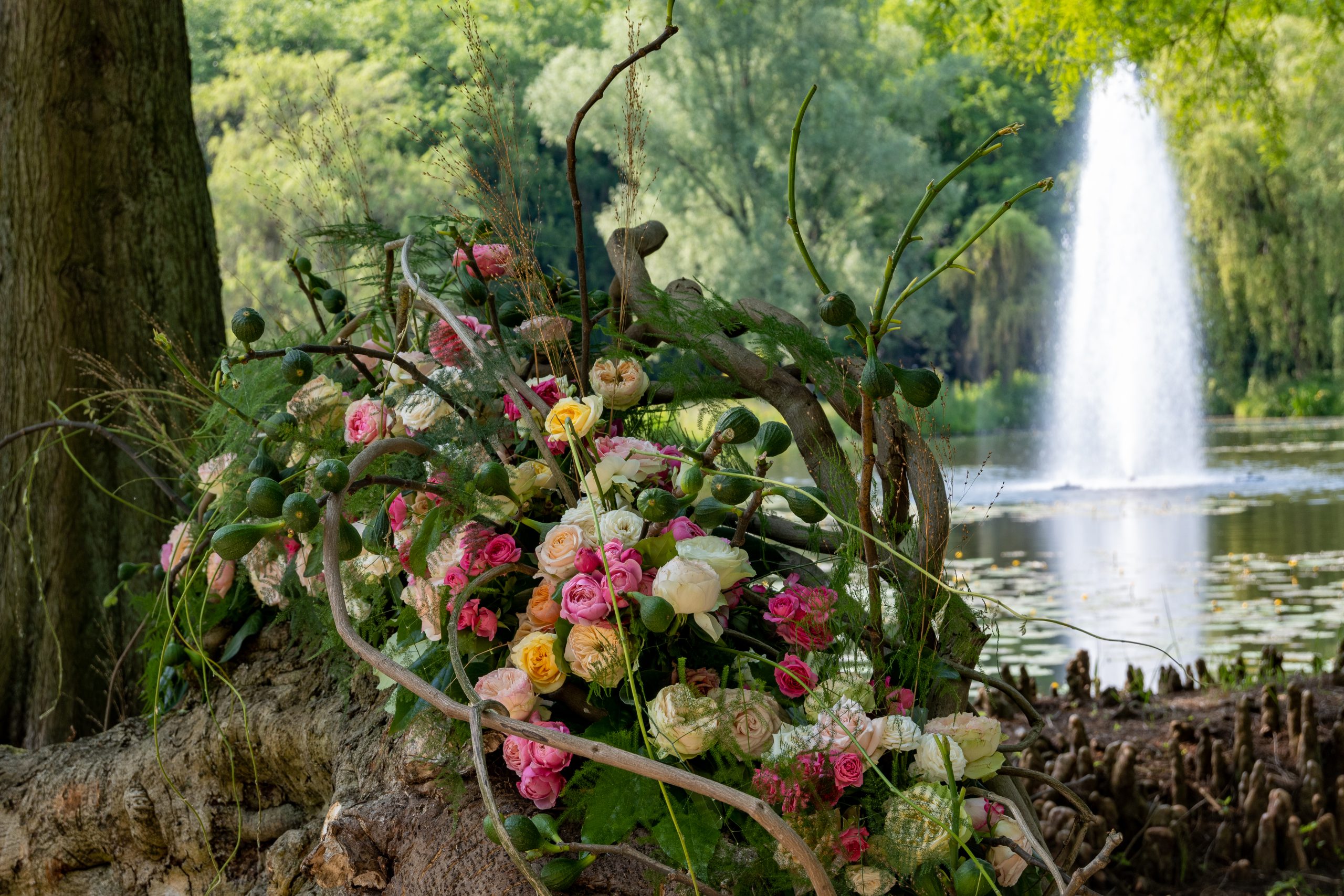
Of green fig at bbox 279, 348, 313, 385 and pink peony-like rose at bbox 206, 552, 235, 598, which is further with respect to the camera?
pink peony-like rose at bbox 206, 552, 235, 598

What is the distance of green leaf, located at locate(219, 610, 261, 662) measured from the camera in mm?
1725

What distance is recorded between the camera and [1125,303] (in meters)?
19.1

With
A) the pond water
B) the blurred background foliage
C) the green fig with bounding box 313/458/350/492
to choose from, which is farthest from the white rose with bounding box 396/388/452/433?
the blurred background foliage

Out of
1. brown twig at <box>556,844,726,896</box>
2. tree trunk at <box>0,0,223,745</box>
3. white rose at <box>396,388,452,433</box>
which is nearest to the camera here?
brown twig at <box>556,844,726,896</box>

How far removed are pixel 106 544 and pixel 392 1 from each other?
101 feet

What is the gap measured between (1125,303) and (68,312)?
1903 centimetres

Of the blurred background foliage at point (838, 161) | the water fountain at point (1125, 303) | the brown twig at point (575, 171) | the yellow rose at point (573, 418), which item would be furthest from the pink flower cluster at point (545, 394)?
the water fountain at point (1125, 303)

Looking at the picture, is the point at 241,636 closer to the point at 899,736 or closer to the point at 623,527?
the point at 623,527

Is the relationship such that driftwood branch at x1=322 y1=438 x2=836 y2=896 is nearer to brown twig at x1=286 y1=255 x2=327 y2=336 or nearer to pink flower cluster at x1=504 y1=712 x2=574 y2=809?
pink flower cluster at x1=504 y1=712 x2=574 y2=809

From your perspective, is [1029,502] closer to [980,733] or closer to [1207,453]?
[1207,453]

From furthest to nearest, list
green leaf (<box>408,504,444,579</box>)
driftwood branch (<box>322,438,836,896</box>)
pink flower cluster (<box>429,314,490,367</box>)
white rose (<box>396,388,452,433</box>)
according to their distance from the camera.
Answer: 1. pink flower cluster (<box>429,314,490,367</box>)
2. white rose (<box>396,388,452,433</box>)
3. green leaf (<box>408,504,444,579</box>)
4. driftwood branch (<box>322,438,836,896</box>)

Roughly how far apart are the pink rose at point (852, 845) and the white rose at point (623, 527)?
35cm

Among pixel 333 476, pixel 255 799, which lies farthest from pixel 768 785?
pixel 255 799

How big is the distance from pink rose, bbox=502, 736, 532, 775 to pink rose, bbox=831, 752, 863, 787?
0.30m
